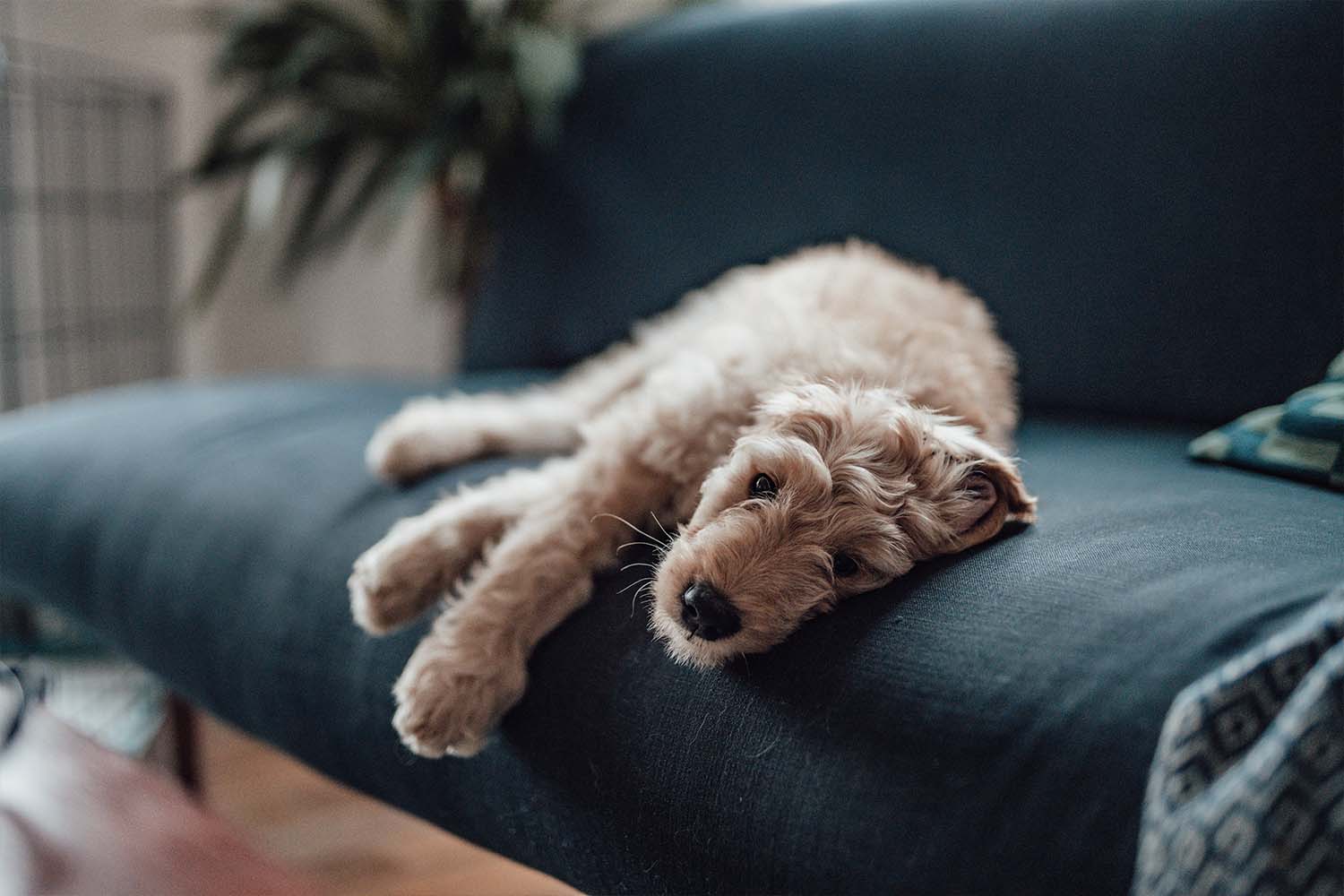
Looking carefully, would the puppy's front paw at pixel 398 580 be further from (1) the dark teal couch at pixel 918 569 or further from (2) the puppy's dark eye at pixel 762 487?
(2) the puppy's dark eye at pixel 762 487

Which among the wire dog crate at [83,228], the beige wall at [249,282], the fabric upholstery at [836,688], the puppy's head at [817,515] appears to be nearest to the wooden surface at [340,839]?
the fabric upholstery at [836,688]

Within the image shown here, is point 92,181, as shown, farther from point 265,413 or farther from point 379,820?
point 379,820

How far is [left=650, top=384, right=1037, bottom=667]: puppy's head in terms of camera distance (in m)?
1.01

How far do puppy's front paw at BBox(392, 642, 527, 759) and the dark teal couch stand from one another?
3 cm

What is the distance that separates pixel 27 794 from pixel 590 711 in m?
0.54

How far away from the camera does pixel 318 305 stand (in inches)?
147

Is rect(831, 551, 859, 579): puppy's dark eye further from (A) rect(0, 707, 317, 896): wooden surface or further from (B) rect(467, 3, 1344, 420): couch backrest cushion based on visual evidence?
(B) rect(467, 3, 1344, 420): couch backrest cushion

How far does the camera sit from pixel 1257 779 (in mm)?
734

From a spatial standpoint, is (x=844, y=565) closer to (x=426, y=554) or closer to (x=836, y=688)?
(x=836, y=688)

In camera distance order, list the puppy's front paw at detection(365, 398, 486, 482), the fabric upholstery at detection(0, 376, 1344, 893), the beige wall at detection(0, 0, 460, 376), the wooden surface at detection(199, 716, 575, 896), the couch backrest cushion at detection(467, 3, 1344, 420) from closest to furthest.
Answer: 1. the fabric upholstery at detection(0, 376, 1344, 893)
2. the puppy's front paw at detection(365, 398, 486, 482)
3. the couch backrest cushion at detection(467, 3, 1344, 420)
4. the wooden surface at detection(199, 716, 575, 896)
5. the beige wall at detection(0, 0, 460, 376)

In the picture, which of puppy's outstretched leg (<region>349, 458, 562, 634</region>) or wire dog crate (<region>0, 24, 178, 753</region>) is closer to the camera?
puppy's outstretched leg (<region>349, 458, 562, 634</region>)

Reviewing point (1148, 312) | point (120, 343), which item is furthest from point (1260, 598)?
point (120, 343)

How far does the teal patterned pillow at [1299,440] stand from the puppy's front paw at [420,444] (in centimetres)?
105

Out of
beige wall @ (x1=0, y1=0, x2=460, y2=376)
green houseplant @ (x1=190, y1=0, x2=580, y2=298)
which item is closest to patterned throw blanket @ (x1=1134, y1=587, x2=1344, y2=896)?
green houseplant @ (x1=190, y1=0, x2=580, y2=298)
